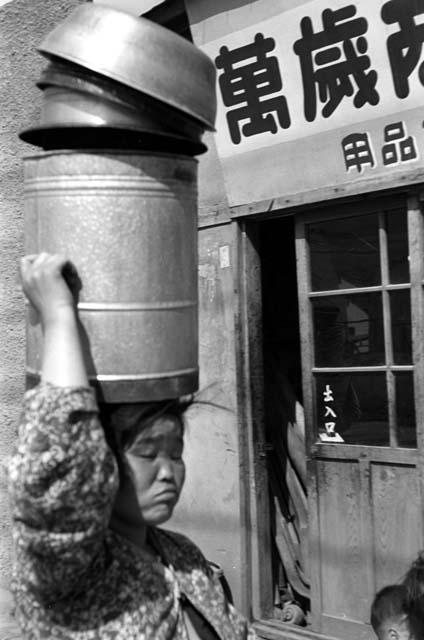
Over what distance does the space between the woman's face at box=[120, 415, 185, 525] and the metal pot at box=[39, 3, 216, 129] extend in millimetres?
631

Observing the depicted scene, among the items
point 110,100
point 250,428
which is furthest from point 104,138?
point 250,428

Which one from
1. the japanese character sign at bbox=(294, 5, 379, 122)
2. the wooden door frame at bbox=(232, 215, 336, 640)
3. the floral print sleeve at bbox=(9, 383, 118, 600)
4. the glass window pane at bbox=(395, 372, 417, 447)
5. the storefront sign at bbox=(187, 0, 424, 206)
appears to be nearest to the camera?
the floral print sleeve at bbox=(9, 383, 118, 600)

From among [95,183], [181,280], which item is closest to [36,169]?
[95,183]

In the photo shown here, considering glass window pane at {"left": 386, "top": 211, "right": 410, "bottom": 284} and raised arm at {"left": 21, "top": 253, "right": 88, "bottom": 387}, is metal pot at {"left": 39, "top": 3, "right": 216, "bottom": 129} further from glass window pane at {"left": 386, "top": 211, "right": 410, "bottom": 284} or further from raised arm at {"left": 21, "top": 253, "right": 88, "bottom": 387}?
glass window pane at {"left": 386, "top": 211, "right": 410, "bottom": 284}

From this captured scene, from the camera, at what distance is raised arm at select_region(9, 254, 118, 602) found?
1457 millimetres

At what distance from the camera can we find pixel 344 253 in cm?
465

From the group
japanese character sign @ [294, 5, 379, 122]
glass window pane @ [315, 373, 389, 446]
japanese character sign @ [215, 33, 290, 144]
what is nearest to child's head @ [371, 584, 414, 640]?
glass window pane @ [315, 373, 389, 446]

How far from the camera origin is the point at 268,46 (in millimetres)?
4672

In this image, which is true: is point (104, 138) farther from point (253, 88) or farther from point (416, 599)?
point (253, 88)

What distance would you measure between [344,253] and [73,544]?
3373mm

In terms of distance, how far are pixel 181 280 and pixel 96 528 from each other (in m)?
0.51

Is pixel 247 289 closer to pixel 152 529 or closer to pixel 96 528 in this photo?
pixel 152 529

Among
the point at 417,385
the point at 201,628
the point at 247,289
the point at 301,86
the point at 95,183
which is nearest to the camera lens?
the point at 95,183

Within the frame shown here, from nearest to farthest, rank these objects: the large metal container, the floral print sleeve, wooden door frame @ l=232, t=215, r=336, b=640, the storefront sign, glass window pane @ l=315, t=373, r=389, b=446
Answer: the floral print sleeve
the large metal container
the storefront sign
glass window pane @ l=315, t=373, r=389, b=446
wooden door frame @ l=232, t=215, r=336, b=640
